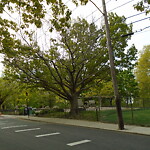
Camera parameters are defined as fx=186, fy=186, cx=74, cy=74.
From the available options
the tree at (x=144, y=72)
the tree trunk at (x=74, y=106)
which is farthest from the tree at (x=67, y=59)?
the tree at (x=144, y=72)

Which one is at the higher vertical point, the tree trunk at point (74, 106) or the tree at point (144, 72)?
the tree at point (144, 72)

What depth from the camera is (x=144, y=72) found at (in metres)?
36.5

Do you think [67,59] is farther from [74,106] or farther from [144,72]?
[144,72]

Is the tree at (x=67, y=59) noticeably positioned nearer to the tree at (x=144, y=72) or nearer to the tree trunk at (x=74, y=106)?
the tree trunk at (x=74, y=106)

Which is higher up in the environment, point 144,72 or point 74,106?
point 144,72

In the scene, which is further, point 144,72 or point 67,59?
point 144,72

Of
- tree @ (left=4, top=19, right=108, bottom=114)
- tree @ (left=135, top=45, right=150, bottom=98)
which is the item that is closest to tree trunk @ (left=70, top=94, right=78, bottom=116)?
tree @ (left=4, top=19, right=108, bottom=114)

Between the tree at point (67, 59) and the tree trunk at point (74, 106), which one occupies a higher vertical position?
the tree at point (67, 59)

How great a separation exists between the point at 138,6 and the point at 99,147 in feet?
21.4

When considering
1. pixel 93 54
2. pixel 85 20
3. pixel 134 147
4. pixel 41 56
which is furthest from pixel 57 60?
pixel 134 147

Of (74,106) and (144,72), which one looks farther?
(144,72)

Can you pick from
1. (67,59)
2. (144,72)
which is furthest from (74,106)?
(144,72)

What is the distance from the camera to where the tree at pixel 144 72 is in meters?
36.1

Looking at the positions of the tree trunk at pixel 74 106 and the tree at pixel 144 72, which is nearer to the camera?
the tree trunk at pixel 74 106
